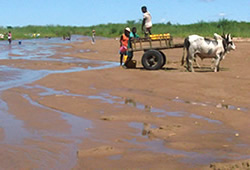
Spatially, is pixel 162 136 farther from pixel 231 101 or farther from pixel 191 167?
pixel 231 101

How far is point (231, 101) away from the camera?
8.53 metres

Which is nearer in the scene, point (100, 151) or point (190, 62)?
point (100, 151)

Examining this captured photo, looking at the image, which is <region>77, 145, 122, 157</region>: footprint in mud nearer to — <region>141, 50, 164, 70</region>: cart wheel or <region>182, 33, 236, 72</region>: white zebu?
<region>182, 33, 236, 72</region>: white zebu

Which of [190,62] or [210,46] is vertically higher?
[210,46]

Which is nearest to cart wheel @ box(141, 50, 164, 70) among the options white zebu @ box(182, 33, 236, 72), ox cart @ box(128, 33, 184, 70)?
ox cart @ box(128, 33, 184, 70)

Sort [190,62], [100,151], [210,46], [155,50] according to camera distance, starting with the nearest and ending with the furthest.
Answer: [100,151] → [210,46] → [190,62] → [155,50]

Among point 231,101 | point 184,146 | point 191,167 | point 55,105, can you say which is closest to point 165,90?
point 231,101

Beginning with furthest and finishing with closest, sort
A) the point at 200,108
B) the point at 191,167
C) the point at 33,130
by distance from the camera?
the point at 200,108
the point at 33,130
the point at 191,167

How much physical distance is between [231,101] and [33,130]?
4260 millimetres

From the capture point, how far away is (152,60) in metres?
14.6

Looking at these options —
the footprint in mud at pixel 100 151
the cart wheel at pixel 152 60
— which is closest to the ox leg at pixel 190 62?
the cart wheel at pixel 152 60

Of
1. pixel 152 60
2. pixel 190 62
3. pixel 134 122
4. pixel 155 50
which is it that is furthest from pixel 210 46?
pixel 134 122

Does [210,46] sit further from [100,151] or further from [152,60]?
[100,151]

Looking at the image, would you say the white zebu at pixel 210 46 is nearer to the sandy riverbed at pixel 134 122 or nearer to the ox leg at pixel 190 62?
the ox leg at pixel 190 62
